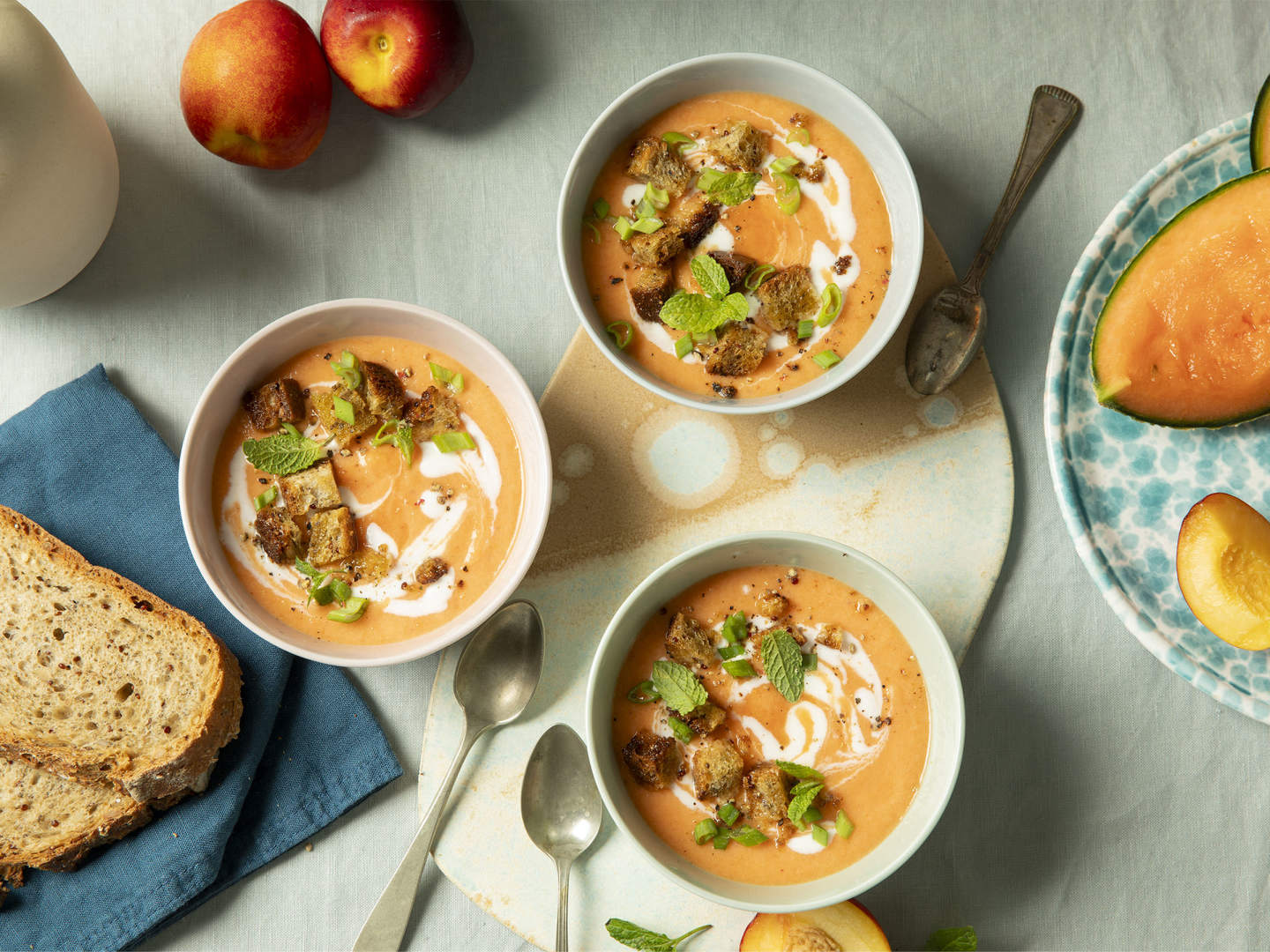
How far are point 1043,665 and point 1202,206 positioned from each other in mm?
1092

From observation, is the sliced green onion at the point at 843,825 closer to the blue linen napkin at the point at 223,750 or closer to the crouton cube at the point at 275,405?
the blue linen napkin at the point at 223,750

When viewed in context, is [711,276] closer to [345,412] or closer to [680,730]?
[345,412]

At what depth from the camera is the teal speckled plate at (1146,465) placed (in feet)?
7.04

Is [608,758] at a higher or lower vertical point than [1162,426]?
lower

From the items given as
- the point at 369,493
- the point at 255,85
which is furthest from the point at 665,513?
the point at 255,85

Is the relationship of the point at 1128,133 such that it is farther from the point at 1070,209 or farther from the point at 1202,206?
the point at 1202,206

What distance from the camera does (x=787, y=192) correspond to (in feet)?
6.83

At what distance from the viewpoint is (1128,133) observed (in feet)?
7.47

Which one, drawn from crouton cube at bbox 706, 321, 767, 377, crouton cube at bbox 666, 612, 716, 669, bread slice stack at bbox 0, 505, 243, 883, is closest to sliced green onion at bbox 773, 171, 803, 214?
crouton cube at bbox 706, 321, 767, 377

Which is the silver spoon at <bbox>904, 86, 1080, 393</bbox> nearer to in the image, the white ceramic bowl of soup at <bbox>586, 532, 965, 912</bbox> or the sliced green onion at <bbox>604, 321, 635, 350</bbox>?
the white ceramic bowl of soup at <bbox>586, 532, 965, 912</bbox>

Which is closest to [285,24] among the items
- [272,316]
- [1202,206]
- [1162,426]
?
[272,316]

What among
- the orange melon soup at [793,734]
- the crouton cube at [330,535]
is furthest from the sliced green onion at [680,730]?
the crouton cube at [330,535]

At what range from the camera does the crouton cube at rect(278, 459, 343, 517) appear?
200cm

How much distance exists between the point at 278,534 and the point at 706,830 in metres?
1.12
